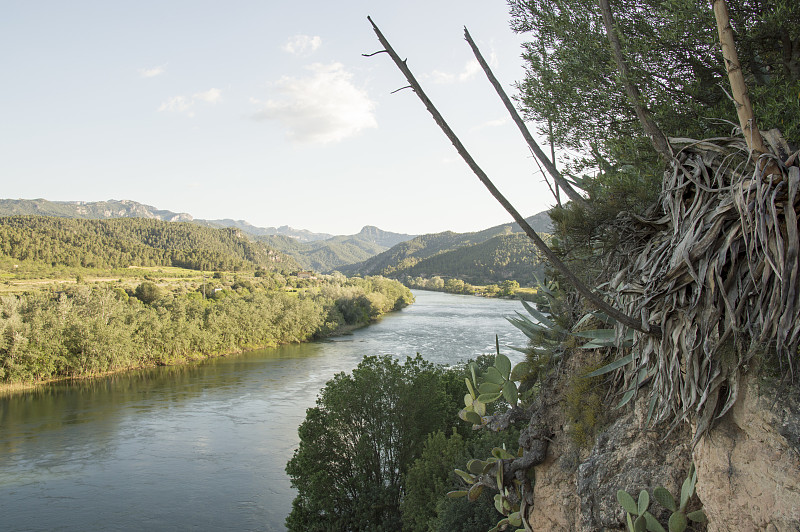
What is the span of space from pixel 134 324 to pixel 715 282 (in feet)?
136

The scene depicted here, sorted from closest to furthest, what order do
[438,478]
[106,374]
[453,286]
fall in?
[438,478], [106,374], [453,286]

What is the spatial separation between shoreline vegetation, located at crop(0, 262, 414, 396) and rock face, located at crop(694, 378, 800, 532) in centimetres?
3646

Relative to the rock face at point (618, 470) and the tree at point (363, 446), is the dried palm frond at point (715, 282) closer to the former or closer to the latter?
the rock face at point (618, 470)

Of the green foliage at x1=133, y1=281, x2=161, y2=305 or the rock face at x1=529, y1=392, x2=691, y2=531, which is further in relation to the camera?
the green foliage at x1=133, y1=281, x2=161, y2=305

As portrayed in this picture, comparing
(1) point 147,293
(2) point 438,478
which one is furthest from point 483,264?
(2) point 438,478

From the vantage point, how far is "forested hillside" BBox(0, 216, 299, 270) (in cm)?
7838

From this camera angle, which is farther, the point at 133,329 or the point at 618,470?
the point at 133,329

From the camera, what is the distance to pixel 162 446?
20.2m

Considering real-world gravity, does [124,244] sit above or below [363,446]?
above

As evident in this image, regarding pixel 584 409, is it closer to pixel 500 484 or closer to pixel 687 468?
pixel 687 468

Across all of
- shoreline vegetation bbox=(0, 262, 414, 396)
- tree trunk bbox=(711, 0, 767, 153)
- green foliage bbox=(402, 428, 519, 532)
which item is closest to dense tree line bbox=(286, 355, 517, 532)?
green foliage bbox=(402, 428, 519, 532)

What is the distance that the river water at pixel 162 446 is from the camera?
15125mm

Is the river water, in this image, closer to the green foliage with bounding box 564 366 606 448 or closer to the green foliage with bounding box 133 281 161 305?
the green foliage with bounding box 564 366 606 448

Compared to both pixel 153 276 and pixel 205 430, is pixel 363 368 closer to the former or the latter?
pixel 205 430
